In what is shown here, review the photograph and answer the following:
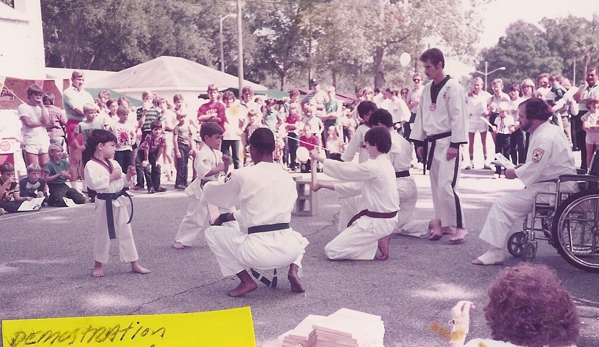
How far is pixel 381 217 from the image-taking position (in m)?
4.74

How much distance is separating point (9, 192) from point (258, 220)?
506cm

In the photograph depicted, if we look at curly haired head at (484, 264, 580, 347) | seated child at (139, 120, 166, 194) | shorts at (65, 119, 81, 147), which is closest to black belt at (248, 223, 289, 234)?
curly haired head at (484, 264, 580, 347)

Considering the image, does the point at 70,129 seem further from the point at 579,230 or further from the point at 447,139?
the point at 579,230

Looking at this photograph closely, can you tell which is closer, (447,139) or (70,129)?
(447,139)

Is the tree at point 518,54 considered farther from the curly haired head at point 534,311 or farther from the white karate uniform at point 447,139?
the curly haired head at point 534,311

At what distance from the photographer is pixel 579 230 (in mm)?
4273

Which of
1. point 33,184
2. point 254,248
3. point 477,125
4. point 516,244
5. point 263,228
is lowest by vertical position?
→ point 516,244

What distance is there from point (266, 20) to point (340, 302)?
2898 millimetres

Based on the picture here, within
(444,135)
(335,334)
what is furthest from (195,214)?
(335,334)

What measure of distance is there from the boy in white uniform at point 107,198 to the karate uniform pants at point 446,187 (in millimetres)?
2474

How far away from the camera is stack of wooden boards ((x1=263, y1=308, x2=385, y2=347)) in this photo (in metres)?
2.08

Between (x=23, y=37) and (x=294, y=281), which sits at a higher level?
(x=23, y=37)

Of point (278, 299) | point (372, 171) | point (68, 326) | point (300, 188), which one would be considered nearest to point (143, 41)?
point (68, 326)

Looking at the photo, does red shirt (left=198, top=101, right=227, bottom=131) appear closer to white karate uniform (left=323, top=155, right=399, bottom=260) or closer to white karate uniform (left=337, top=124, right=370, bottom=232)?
white karate uniform (left=337, top=124, right=370, bottom=232)
